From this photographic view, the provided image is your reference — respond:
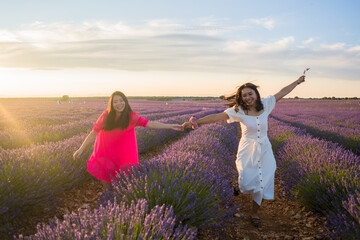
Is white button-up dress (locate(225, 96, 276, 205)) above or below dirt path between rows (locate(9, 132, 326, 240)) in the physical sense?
above

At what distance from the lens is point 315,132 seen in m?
8.45

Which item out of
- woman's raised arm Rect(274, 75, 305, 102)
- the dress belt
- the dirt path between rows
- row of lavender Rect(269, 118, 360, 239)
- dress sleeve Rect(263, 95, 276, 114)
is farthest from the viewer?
woman's raised arm Rect(274, 75, 305, 102)

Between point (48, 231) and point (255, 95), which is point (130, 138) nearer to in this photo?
point (255, 95)

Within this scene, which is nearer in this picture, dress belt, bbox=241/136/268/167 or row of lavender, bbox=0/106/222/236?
row of lavender, bbox=0/106/222/236

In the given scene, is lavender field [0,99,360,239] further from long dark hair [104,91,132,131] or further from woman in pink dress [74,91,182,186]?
long dark hair [104,91,132,131]

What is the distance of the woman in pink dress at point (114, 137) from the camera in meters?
3.11

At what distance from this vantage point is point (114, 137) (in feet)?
10.5

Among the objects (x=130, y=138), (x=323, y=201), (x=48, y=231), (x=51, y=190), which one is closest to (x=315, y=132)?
(x=323, y=201)

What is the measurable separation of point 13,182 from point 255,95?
9.25 ft

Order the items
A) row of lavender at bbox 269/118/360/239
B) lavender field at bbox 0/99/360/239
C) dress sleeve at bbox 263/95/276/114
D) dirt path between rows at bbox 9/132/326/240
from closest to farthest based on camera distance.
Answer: lavender field at bbox 0/99/360/239
row of lavender at bbox 269/118/360/239
dirt path between rows at bbox 9/132/326/240
dress sleeve at bbox 263/95/276/114

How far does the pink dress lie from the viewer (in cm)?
315

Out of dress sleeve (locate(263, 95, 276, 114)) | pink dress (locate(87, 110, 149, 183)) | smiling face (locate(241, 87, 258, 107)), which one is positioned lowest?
pink dress (locate(87, 110, 149, 183))

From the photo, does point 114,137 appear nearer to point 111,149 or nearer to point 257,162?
point 111,149

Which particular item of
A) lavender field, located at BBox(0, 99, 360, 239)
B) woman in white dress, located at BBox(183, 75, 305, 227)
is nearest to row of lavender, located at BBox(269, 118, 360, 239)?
lavender field, located at BBox(0, 99, 360, 239)
